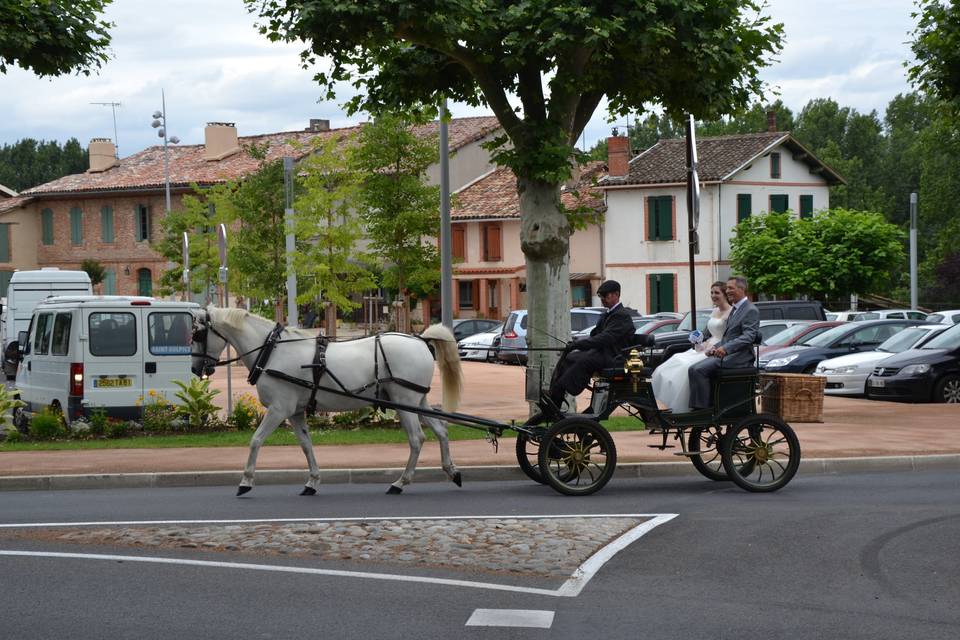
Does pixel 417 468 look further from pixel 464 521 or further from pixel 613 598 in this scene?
pixel 613 598

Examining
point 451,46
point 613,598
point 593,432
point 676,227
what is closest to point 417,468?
point 593,432

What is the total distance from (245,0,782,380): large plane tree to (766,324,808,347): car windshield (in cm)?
1224

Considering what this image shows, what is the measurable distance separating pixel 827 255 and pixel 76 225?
4326 centimetres

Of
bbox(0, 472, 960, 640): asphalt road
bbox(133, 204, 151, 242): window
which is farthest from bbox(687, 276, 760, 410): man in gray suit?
bbox(133, 204, 151, 242): window

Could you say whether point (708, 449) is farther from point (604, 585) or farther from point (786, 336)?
point (786, 336)

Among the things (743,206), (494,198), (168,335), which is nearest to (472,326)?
(743,206)

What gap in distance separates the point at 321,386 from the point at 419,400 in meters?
1.02

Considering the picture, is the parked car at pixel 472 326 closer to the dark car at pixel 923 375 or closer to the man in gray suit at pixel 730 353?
the dark car at pixel 923 375

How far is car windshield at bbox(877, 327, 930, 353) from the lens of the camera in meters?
27.7

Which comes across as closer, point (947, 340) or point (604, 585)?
point (604, 585)

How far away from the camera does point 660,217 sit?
2446 inches

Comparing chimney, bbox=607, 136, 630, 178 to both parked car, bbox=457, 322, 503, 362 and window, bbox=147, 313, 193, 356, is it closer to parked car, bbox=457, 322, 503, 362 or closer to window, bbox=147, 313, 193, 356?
parked car, bbox=457, 322, 503, 362

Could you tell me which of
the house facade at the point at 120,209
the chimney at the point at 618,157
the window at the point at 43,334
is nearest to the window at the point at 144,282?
the house facade at the point at 120,209

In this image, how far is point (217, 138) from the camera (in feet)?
250
